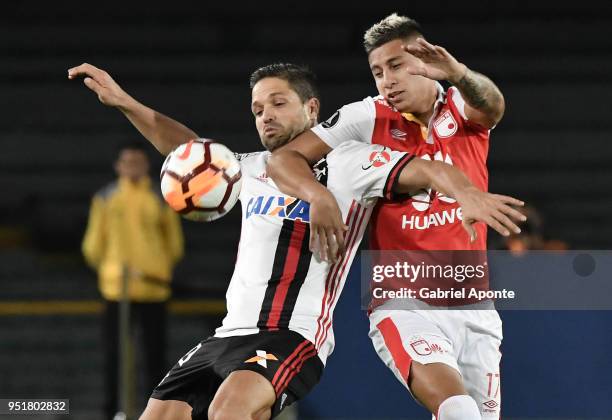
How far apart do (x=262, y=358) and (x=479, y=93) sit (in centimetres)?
117

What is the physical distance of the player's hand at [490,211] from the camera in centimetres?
315

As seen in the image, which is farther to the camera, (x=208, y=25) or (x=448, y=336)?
(x=208, y=25)

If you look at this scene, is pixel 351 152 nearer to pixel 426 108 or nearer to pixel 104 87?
pixel 426 108

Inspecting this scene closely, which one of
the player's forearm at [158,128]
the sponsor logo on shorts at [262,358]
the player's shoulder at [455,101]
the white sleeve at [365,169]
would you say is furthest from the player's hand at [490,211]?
the player's forearm at [158,128]

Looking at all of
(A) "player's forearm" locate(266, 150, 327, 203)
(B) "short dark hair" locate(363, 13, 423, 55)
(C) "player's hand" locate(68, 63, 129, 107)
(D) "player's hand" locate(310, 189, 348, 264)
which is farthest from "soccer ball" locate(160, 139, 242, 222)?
(B) "short dark hair" locate(363, 13, 423, 55)

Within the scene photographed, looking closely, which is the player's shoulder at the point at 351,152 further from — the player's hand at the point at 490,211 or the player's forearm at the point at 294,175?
the player's hand at the point at 490,211

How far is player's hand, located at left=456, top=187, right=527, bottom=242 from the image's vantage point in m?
3.15

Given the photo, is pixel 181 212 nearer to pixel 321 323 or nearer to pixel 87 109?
pixel 321 323

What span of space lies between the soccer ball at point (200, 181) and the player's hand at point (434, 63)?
0.73m

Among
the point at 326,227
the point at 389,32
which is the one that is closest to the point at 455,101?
the point at 389,32

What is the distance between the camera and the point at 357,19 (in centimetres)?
910

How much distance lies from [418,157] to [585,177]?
5294 mm

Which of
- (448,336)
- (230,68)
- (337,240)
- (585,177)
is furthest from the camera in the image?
(230,68)

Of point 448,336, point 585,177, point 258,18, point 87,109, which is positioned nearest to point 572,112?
point 585,177
